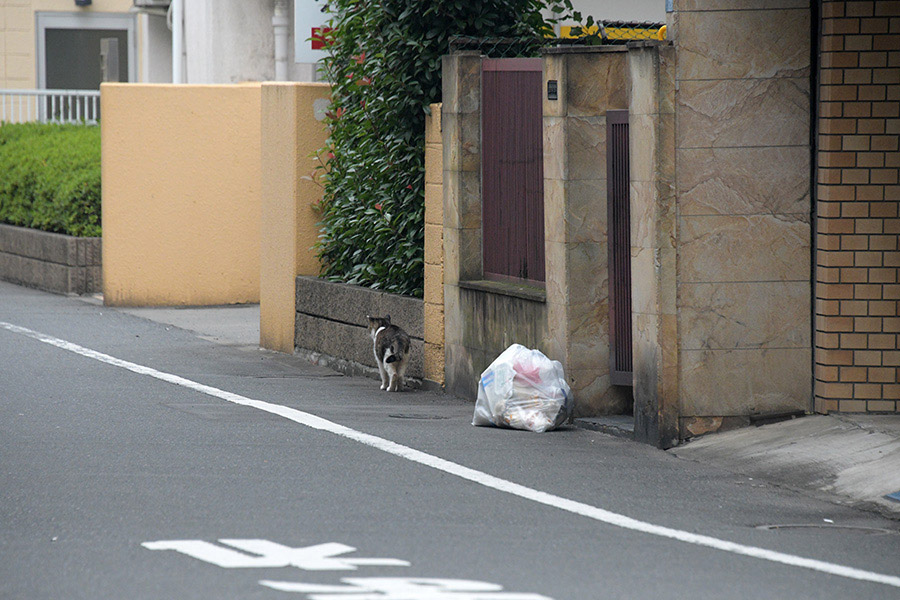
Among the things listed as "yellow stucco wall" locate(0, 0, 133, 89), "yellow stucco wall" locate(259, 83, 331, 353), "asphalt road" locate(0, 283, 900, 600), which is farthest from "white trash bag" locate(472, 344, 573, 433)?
"yellow stucco wall" locate(0, 0, 133, 89)

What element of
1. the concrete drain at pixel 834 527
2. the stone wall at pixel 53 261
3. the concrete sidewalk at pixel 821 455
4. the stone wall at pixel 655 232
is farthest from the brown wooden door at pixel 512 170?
the stone wall at pixel 53 261

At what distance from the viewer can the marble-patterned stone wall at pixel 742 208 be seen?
891 centimetres

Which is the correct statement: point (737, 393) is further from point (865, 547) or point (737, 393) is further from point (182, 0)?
point (182, 0)

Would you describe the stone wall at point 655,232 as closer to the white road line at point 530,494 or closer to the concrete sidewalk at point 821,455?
the concrete sidewalk at point 821,455

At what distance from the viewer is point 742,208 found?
8.98 meters

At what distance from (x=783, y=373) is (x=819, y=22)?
2025 millimetres

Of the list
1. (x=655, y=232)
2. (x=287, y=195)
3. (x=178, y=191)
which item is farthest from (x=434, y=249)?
(x=178, y=191)

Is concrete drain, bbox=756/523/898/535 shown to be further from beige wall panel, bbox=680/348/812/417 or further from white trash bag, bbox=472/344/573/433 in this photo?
white trash bag, bbox=472/344/573/433

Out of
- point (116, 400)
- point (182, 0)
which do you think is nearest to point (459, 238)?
point (116, 400)

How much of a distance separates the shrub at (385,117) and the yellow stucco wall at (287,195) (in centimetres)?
20

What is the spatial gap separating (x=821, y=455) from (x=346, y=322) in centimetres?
537

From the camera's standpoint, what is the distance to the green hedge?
19.2m

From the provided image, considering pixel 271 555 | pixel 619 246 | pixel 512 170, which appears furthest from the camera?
pixel 512 170

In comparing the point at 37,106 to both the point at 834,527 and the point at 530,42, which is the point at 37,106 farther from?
the point at 834,527
